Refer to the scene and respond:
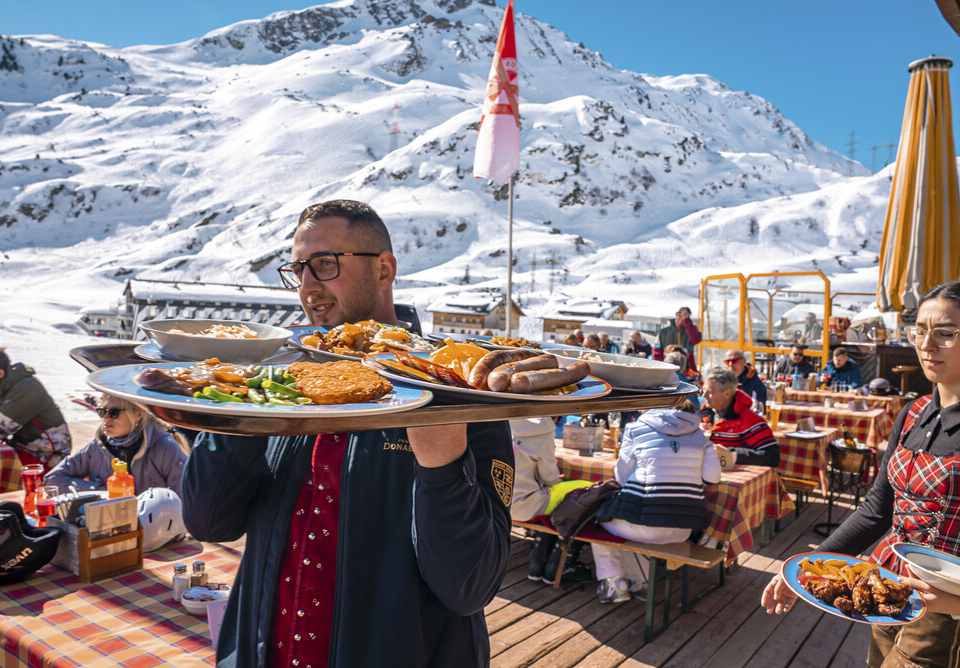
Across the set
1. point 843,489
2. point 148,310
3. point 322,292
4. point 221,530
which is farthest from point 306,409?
point 148,310

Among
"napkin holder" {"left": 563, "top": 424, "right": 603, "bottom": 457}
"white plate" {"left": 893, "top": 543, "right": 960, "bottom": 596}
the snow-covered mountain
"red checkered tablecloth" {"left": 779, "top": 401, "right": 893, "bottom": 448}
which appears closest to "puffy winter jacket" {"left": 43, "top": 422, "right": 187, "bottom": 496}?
"napkin holder" {"left": 563, "top": 424, "right": 603, "bottom": 457}

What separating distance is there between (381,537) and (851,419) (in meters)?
7.65

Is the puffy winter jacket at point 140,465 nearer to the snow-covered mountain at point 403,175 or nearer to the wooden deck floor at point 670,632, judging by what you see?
the wooden deck floor at point 670,632

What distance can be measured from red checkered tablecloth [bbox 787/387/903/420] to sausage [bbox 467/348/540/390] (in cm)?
824

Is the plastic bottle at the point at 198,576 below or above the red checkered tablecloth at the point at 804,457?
above

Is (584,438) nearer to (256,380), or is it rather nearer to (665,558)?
(665,558)

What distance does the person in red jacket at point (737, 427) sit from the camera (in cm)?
539

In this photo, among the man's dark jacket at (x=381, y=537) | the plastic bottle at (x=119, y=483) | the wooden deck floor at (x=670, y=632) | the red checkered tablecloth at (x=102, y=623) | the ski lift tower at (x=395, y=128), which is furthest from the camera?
the ski lift tower at (x=395, y=128)

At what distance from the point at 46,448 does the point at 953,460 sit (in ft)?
19.7

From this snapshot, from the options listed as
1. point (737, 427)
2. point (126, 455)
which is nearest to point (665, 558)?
point (737, 427)

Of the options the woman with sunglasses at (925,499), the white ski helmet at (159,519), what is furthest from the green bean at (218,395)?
the white ski helmet at (159,519)

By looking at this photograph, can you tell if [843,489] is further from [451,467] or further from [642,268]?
[642,268]

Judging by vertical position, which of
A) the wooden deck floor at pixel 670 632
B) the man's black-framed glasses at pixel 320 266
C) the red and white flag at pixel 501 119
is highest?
the red and white flag at pixel 501 119

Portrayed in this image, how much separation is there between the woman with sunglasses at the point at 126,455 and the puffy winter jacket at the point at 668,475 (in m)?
2.95
